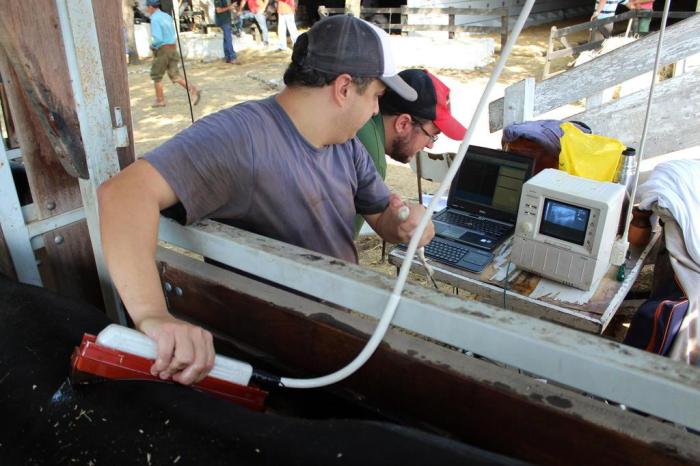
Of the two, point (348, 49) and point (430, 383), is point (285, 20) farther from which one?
point (430, 383)

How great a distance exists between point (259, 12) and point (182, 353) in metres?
15.1

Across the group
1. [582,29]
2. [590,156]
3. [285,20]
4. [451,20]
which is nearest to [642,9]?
[582,29]

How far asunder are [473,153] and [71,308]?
8.00 feet

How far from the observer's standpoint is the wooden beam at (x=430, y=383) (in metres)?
0.90

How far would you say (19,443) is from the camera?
97 cm

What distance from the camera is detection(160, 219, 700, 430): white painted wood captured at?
32.3 inches

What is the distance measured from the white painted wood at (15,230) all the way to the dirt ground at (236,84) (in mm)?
4856

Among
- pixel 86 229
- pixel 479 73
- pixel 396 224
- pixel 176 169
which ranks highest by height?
pixel 176 169

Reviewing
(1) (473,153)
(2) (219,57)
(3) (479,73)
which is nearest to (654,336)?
(1) (473,153)

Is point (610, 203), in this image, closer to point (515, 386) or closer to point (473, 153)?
point (473, 153)

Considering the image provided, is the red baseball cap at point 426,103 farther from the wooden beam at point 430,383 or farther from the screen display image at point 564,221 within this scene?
the wooden beam at point 430,383

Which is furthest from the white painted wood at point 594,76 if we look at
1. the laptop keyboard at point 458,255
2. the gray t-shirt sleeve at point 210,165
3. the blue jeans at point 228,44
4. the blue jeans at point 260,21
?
the blue jeans at point 260,21

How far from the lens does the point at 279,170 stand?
1601mm

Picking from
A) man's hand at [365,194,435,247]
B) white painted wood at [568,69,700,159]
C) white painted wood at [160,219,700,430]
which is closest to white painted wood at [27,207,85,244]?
white painted wood at [160,219,700,430]
